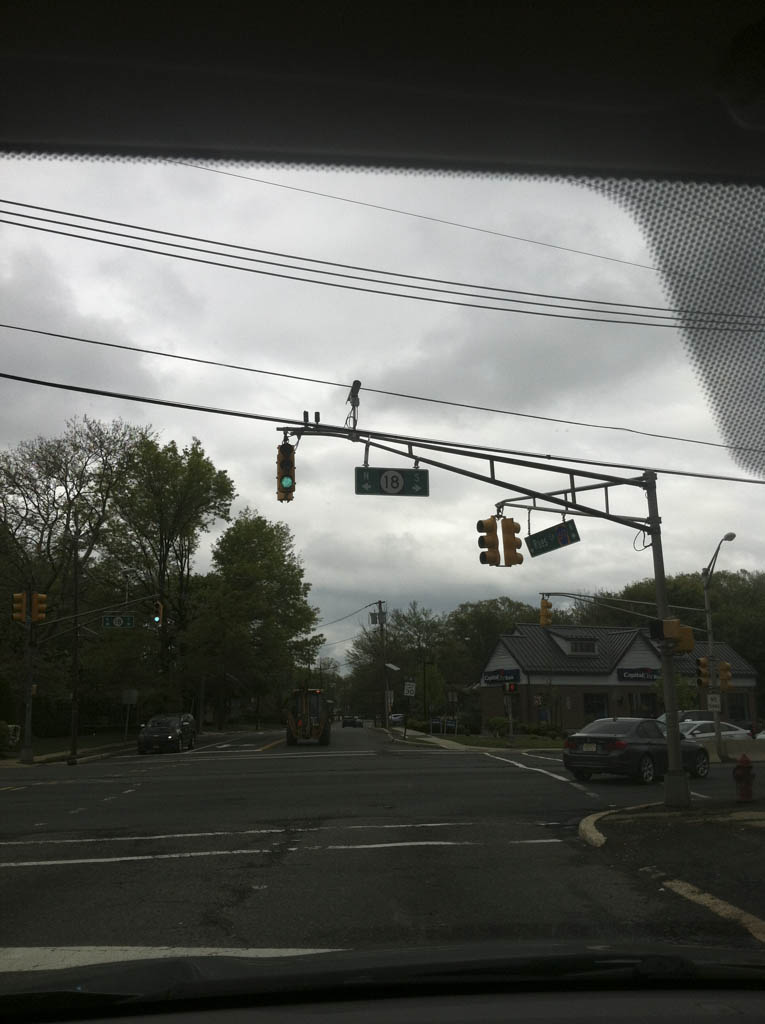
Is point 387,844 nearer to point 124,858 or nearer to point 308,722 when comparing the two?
point 124,858

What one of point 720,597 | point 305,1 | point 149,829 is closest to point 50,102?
point 305,1

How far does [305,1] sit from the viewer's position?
3.52 metres

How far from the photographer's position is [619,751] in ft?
63.8

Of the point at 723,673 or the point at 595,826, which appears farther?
the point at 723,673

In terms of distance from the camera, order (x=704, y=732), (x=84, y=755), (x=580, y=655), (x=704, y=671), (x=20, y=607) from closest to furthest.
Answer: (x=704, y=671), (x=20, y=607), (x=704, y=732), (x=84, y=755), (x=580, y=655)

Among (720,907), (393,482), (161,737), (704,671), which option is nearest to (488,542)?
(393,482)

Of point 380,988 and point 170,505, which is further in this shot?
point 170,505

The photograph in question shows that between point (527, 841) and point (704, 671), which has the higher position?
point (704, 671)

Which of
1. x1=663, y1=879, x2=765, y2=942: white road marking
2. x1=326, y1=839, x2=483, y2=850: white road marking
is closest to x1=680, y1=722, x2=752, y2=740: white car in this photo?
x1=326, y1=839, x2=483, y2=850: white road marking

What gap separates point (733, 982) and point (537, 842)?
334 inches

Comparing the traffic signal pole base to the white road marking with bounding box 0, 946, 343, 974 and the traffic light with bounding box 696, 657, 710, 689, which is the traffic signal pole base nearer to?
the white road marking with bounding box 0, 946, 343, 974

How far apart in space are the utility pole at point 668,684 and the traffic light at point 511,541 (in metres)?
2.35

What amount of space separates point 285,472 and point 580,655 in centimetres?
4769

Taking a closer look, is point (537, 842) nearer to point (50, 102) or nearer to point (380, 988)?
point (380, 988)
